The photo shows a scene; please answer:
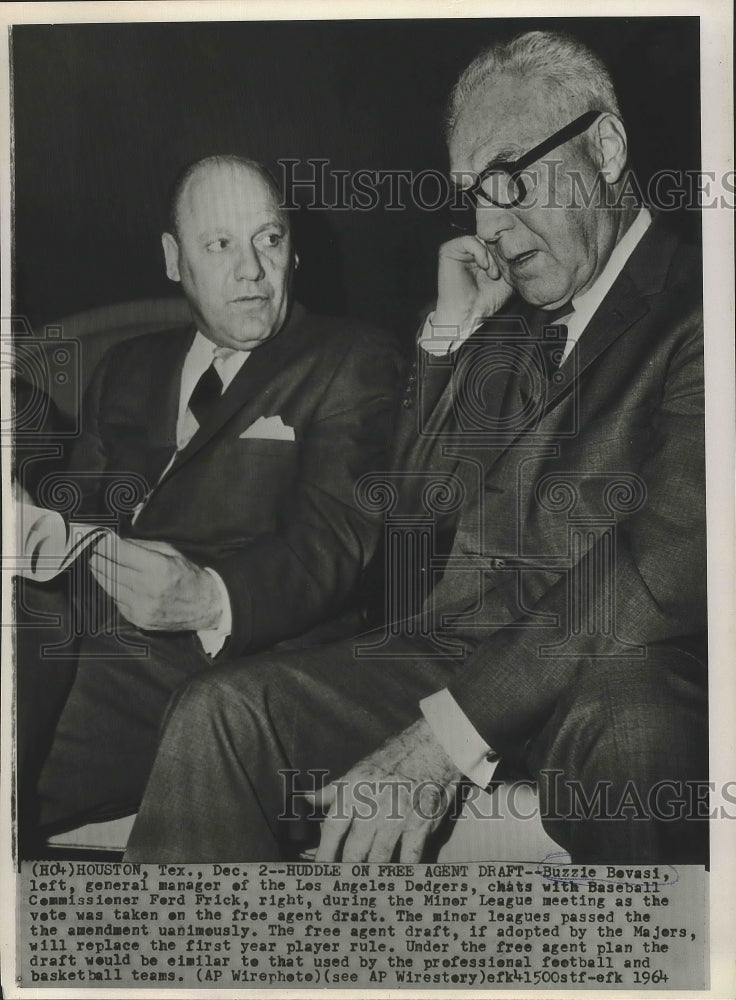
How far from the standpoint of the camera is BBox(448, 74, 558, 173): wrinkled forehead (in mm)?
3471

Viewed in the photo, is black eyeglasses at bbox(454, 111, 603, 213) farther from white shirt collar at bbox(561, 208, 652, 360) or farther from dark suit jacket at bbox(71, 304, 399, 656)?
dark suit jacket at bbox(71, 304, 399, 656)

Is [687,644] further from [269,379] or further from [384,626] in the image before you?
[269,379]

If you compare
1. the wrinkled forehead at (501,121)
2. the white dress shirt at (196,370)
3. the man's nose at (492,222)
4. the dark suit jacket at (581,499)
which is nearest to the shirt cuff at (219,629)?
the white dress shirt at (196,370)

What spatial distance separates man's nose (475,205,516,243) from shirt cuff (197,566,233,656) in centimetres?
154

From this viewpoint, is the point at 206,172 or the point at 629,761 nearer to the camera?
the point at 629,761

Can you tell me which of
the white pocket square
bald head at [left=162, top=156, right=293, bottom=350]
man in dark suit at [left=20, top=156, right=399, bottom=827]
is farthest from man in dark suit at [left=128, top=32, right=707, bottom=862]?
bald head at [left=162, top=156, right=293, bottom=350]

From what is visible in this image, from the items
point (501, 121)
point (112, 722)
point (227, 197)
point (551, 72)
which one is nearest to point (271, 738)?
point (112, 722)

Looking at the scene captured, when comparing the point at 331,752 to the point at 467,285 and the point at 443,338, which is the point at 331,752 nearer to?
the point at 443,338

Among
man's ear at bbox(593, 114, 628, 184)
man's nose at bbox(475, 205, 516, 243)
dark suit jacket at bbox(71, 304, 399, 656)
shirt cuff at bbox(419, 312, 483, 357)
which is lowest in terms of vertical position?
dark suit jacket at bbox(71, 304, 399, 656)

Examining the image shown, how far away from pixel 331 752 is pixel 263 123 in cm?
226

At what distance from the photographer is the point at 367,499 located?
11.4 feet

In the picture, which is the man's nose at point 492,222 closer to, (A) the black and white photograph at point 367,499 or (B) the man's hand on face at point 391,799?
(A) the black and white photograph at point 367,499

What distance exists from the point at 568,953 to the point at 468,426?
1.87 metres

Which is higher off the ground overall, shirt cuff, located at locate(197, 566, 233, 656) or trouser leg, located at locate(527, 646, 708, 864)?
shirt cuff, located at locate(197, 566, 233, 656)
